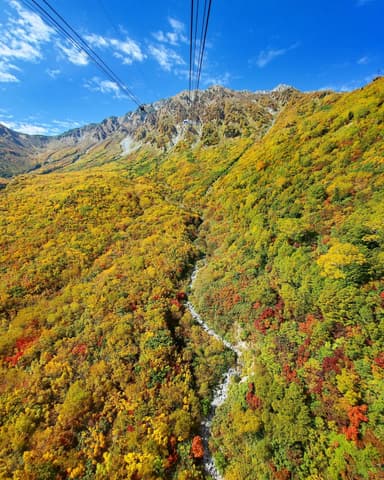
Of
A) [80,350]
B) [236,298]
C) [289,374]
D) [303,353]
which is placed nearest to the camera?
[289,374]

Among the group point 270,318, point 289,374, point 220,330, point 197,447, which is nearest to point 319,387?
point 289,374

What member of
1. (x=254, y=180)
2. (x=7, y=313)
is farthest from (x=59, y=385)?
(x=254, y=180)

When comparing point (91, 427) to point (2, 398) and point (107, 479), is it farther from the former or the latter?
point (2, 398)

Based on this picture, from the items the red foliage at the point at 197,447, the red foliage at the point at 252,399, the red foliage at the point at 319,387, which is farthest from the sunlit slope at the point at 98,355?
the red foliage at the point at 319,387

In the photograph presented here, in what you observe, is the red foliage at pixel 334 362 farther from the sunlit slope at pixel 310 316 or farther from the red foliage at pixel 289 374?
the red foliage at pixel 289 374

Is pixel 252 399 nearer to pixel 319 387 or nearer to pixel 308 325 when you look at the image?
pixel 319 387

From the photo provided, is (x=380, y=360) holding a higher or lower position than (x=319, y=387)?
higher
